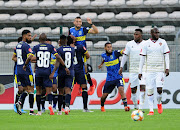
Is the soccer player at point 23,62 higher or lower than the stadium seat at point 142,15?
lower

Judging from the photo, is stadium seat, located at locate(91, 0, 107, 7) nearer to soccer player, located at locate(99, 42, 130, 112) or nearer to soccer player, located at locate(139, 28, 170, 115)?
soccer player, located at locate(99, 42, 130, 112)

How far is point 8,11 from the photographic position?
2673 cm

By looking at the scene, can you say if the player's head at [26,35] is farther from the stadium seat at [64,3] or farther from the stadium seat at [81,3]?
the stadium seat at [64,3]

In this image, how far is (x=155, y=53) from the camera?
1120cm

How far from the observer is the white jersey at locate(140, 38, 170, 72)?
Answer: 11163 mm

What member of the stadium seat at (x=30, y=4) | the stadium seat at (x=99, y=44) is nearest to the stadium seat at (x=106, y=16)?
the stadium seat at (x=30, y=4)

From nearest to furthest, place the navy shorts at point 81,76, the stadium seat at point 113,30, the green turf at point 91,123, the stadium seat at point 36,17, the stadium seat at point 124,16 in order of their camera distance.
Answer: the green turf at point 91,123
the navy shorts at point 81,76
the stadium seat at point 113,30
the stadium seat at point 124,16
the stadium seat at point 36,17

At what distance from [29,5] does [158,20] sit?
23.0 feet

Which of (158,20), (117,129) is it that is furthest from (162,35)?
(117,129)

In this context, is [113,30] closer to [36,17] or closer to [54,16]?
[54,16]

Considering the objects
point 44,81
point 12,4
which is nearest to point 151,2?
point 12,4

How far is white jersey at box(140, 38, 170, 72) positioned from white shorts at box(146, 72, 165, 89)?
10cm

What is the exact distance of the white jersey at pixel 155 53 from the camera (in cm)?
1116

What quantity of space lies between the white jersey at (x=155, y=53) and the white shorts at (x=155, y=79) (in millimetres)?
97
